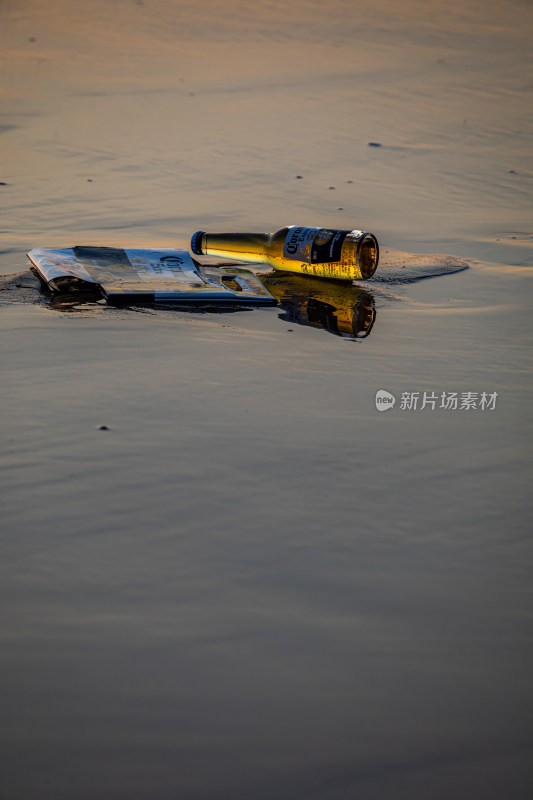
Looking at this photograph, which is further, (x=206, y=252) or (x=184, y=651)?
(x=206, y=252)

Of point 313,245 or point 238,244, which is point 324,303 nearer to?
point 313,245

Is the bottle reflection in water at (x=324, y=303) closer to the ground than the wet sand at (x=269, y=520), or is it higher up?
higher up

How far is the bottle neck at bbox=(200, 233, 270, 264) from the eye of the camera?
1.50 metres

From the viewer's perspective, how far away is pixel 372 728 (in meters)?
0.57

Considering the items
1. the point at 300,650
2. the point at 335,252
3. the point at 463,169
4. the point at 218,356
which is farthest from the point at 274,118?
the point at 300,650

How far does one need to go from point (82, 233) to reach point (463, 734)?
1327 mm

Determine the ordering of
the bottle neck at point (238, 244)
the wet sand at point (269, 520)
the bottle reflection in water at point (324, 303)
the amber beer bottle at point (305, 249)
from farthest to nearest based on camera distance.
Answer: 1. the bottle neck at point (238, 244)
2. the amber beer bottle at point (305, 249)
3. the bottle reflection in water at point (324, 303)
4. the wet sand at point (269, 520)

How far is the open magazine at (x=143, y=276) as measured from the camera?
1.29 m

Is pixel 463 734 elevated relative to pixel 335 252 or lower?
lower

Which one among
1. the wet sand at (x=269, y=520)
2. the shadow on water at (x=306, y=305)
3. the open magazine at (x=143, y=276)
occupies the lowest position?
the wet sand at (x=269, y=520)

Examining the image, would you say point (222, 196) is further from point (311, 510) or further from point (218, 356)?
point (311, 510)

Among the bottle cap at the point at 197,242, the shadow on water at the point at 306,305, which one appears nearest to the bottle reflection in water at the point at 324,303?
the shadow on water at the point at 306,305

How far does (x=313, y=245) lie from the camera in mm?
1417

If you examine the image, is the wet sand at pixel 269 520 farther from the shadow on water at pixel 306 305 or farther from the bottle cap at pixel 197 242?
the bottle cap at pixel 197 242
